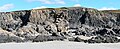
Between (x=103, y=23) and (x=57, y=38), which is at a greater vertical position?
(x=57, y=38)

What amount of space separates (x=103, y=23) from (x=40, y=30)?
18.1 metres

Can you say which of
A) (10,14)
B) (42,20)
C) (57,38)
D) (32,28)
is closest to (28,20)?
(42,20)

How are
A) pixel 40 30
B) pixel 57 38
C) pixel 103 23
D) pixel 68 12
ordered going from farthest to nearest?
1. pixel 68 12
2. pixel 103 23
3. pixel 40 30
4. pixel 57 38

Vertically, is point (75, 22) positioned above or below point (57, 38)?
below

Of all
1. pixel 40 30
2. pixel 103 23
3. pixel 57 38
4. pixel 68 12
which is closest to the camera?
pixel 57 38

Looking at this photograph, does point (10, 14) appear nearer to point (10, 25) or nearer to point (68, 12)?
point (10, 25)

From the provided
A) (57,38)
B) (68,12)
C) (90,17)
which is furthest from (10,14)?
(57,38)

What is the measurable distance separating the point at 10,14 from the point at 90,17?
1833 centimetres

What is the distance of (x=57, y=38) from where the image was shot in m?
43.5

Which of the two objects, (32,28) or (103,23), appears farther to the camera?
(103,23)

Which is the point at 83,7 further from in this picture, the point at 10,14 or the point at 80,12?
the point at 10,14

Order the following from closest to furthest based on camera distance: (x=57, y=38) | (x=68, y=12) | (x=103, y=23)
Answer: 1. (x=57, y=38)
2. (x=103, y=23)
3. (x=68, y=12)

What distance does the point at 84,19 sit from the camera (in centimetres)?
7669

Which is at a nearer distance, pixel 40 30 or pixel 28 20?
pixel 40 30
